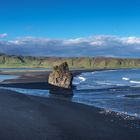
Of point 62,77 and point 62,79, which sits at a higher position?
point 62,77

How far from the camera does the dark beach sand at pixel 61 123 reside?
74.9 feet

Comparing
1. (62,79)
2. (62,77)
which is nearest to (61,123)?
(62,77)

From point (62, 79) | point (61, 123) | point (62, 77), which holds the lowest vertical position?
point (61, 123)

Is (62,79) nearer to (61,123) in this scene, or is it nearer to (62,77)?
(62,77)

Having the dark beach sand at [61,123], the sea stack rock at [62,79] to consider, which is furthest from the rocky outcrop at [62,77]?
the dark beach sand at [61,123]

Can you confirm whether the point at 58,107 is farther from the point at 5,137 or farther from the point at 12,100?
the point at 5,137

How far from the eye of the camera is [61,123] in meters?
27.1

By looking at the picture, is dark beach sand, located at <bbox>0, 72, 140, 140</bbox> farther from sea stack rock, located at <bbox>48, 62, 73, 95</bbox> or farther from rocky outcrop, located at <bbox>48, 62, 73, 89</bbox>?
rocky outcrop, located at <bbox>48, 62, 73, 89</bbox>

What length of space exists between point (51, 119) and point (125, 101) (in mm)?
14507

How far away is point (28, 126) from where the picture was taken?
25.8 metres

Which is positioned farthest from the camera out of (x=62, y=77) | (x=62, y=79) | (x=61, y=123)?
(x=62, y=79)

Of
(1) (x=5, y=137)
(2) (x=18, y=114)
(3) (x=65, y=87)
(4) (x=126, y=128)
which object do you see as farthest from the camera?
(3) (x=65, y=87)

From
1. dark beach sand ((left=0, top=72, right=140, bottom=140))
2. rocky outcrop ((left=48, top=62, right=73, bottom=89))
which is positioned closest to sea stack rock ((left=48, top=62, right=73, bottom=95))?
rocky outcrop ((left=48, top=62, right=73, bottom=89))

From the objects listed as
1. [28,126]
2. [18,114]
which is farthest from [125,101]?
[28,126]
